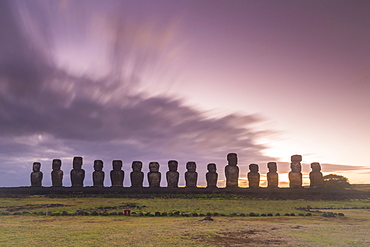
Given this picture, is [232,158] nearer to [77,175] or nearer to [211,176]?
[211,176]

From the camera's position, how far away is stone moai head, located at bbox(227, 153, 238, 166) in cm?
4481

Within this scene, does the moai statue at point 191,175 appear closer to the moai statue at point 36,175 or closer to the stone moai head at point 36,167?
the moai statue at point 36,175

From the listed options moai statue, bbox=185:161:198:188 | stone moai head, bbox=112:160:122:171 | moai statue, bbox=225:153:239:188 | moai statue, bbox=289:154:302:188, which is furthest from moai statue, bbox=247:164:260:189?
stone moai head, bbox=112:160:122:171

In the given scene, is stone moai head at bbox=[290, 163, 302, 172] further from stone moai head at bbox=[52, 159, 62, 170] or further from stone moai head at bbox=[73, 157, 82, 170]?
stone moai head at bbox=[52, 159, 62, 170]

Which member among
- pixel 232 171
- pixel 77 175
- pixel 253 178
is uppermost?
pixel 232 171

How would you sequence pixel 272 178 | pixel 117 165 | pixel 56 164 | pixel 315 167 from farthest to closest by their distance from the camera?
pixel 315 167 → pixel 272 178 → pixel 117 165 → pixel 56 164

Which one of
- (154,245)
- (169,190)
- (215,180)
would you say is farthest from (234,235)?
(215,180)

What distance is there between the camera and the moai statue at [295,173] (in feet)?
143

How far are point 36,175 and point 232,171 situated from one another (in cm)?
2413

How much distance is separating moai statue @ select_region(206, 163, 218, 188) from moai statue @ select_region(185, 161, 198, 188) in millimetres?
1541

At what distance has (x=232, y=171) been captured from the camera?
43.9 metres

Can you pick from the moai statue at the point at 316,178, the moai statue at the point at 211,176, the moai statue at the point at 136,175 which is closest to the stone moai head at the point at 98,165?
the moai statue at the point at 136,175

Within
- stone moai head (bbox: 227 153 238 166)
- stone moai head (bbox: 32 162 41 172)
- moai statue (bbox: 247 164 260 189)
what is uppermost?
stone moai head (bbox: 227 153 238 166)

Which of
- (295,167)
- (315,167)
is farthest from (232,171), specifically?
(315,167)
